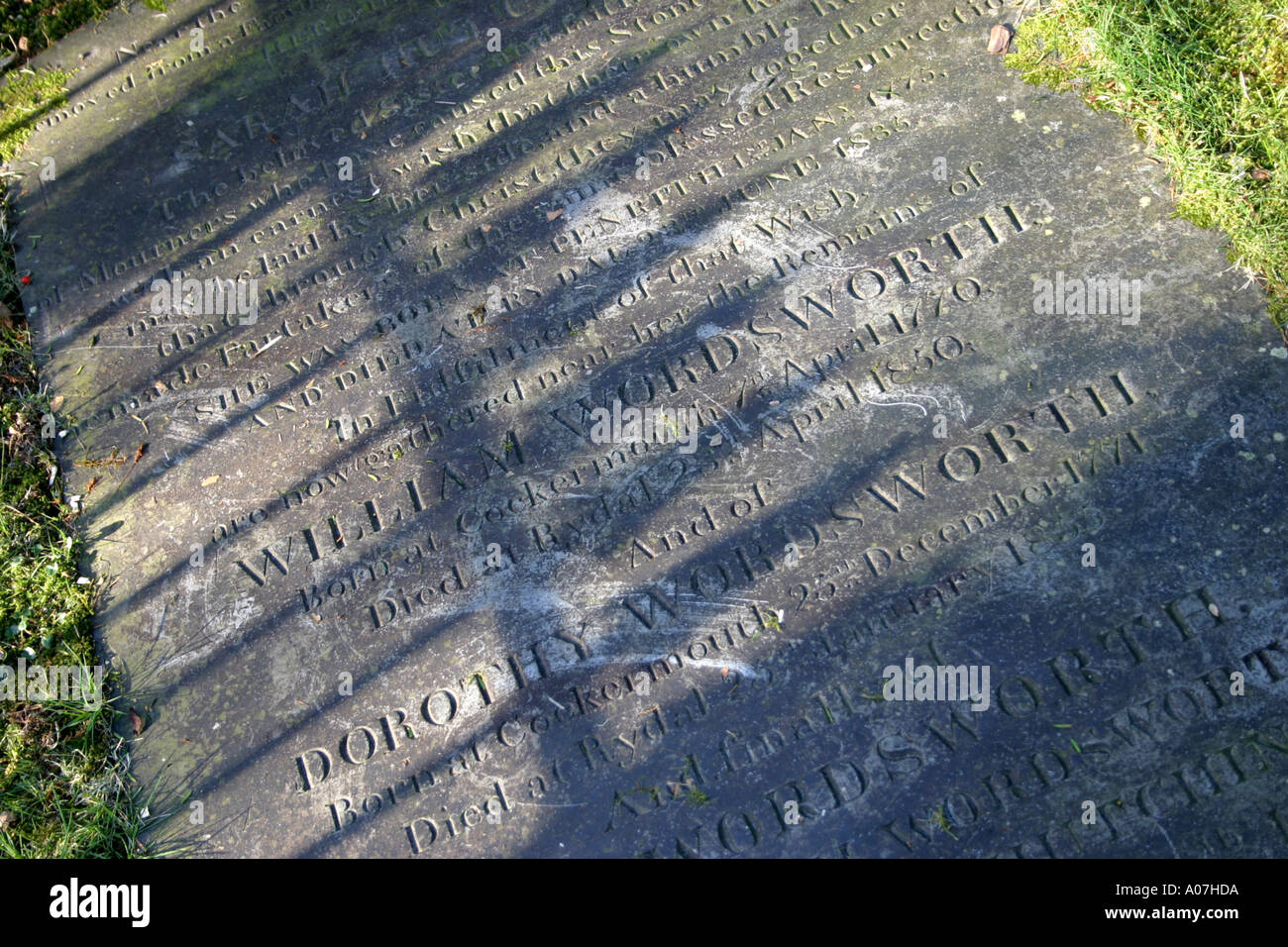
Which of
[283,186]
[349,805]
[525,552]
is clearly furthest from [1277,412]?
[283,186]

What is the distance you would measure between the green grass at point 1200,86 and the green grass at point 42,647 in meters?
5.00

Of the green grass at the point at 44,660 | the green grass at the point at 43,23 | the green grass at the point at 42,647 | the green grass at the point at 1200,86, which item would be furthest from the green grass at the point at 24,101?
the green grass at the point at 1200,86

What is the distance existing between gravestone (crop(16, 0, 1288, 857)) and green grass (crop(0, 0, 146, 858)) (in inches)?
5.4

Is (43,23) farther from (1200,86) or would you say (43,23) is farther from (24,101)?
(1200,86)

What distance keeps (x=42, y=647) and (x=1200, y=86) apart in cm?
579

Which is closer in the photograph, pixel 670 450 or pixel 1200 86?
pixel 670 450

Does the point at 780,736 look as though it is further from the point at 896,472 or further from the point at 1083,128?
the point at 1083,128

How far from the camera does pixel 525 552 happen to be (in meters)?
3.66

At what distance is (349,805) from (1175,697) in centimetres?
295

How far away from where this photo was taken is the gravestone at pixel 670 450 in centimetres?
314

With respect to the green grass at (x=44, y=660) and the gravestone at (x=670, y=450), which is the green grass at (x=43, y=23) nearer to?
the gravestone at (x=670, y=450)

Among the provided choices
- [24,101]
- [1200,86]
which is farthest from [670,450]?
[24,101]

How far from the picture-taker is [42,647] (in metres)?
3.85

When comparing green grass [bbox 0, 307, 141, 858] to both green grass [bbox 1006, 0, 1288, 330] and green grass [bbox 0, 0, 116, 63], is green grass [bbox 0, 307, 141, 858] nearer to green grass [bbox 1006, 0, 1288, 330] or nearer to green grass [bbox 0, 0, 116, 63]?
green grass [bbox 0, 0, 116, 63]
